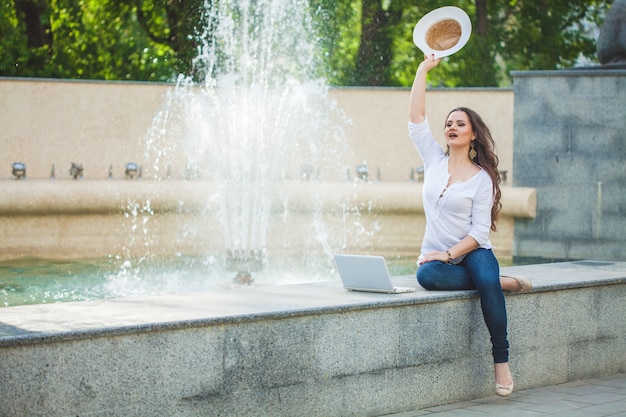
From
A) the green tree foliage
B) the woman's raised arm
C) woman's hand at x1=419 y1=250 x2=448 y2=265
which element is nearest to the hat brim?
the woman's raised arm

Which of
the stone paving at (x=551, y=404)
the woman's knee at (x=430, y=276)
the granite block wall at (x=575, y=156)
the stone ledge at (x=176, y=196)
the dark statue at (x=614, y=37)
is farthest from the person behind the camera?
the stone ledge at (x=176, y=196)

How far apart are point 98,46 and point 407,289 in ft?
60.8

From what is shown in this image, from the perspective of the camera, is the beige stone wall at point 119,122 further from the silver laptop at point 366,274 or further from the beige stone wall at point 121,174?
the silver laptop at point 366,274

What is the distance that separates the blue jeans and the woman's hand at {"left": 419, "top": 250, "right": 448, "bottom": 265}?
0.02 metres

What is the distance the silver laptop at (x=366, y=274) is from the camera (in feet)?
17.0

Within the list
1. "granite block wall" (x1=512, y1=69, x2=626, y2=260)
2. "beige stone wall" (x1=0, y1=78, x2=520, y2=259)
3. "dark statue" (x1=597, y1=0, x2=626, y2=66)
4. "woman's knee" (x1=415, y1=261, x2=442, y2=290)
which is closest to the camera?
"woman's knee" (x1=415, y1=261, x2=442, y2=290)

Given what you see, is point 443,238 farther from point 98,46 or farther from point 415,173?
point 98,46

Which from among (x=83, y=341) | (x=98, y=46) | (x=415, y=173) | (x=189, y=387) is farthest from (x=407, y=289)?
(x=98, y=46)

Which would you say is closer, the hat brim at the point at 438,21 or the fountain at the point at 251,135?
the hat brim at the point at 438,21

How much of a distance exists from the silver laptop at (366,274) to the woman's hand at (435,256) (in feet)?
0.65

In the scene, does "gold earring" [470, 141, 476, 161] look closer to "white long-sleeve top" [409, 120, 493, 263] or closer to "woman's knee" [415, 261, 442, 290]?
"white long-sleeve top" [409, 120, 493, 263]

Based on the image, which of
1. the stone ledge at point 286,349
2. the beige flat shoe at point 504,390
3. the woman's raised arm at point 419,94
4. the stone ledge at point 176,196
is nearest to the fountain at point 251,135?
the stone ledge at point 176,196

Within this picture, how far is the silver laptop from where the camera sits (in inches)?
204

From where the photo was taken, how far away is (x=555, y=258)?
11.6 metres
